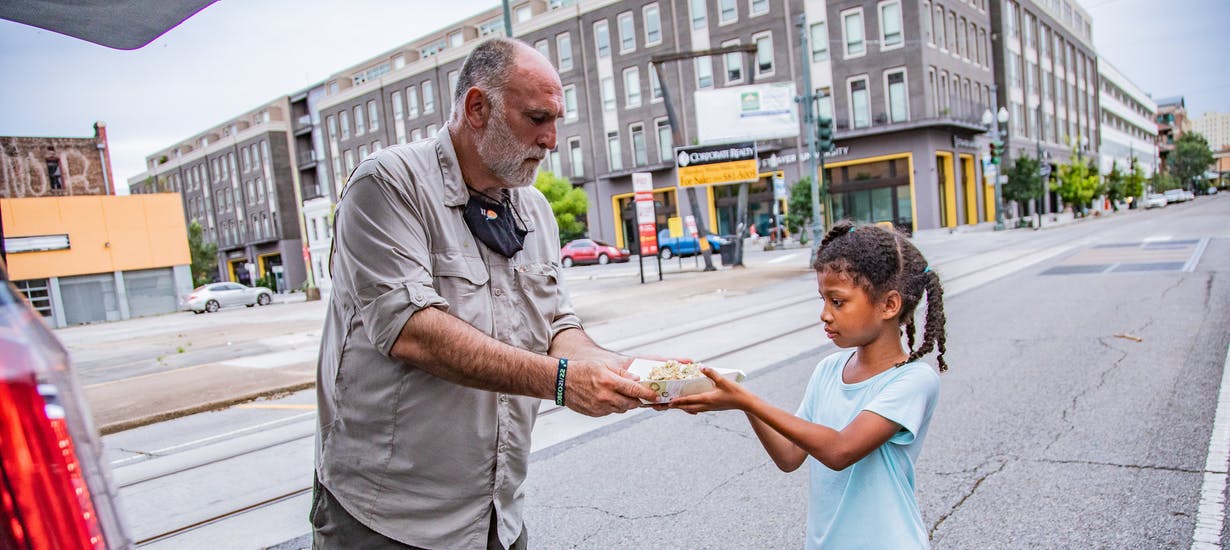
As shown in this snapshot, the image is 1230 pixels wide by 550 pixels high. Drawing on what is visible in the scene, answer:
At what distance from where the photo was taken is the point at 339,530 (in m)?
1.83

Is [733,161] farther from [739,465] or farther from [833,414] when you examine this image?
[833,414]

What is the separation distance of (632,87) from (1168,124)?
120064 millimetres

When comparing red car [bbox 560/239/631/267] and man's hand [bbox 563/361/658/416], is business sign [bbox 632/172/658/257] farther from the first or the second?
man's hand [bbox 563/361/658/416]

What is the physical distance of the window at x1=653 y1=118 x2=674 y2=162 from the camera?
43.9 metres

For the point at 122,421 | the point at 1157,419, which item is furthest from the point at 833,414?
the point at 122,421

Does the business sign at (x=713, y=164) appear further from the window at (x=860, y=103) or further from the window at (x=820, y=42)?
the window at (x=820, y=42)

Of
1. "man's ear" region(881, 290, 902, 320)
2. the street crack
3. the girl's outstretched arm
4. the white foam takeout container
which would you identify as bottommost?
the street crack

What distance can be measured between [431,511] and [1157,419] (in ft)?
17.0

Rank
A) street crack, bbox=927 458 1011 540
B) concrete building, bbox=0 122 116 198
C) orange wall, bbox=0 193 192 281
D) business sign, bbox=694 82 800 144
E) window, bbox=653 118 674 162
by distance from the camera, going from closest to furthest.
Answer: concrete building, bbox=0 122 116 198 < street crack, bbox=927 458 1011 540 < orange wall, bbox=0 193 192 281 < business sign, bbox=694 82 800 144 < window, bbox=653 118 674 162

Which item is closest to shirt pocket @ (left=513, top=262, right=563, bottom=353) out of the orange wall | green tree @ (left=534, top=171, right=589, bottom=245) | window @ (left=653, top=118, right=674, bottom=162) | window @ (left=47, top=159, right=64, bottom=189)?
window @ (left=47, top=159, right=64, bottom=189)

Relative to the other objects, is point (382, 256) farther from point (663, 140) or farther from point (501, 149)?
point (663, 140)

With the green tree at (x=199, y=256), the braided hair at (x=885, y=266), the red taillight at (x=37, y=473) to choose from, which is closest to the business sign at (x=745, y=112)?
the braided hair at (x=885, y=266)

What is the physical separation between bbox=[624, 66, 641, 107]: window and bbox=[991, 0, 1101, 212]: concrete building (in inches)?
882

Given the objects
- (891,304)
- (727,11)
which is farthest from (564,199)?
(891,304)
